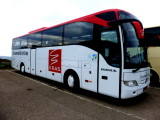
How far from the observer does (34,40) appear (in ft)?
30.1

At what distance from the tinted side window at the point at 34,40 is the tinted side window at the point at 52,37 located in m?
0.70

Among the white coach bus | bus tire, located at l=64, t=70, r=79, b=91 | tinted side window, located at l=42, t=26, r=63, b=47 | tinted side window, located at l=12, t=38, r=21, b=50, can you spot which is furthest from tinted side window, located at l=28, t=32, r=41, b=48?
bus tire, located at l=64, t=70, r=79, b=91

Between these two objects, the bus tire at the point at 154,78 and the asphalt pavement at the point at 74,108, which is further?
the bus tire at the point at 154,78

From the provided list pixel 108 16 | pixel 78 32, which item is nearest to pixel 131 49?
pixel 108 16

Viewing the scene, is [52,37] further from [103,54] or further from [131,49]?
[131,49]

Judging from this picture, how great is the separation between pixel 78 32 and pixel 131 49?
→ 2484 mm

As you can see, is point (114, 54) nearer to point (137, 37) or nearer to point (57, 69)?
point (137, 37)

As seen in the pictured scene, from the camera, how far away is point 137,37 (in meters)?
4.55

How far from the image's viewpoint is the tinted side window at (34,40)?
8672mm

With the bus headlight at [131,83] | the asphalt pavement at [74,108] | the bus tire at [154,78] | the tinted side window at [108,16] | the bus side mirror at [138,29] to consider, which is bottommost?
the asphalt pavement at [74,108]

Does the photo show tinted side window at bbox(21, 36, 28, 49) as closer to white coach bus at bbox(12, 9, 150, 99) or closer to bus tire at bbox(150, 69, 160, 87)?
white coach bus at bbox(12, 9, 150, 99)

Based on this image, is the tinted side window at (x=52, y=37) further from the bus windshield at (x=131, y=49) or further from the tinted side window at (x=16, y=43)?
the tinted side window at (x=16, y=43)

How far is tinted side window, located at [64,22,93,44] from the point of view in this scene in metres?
5.23

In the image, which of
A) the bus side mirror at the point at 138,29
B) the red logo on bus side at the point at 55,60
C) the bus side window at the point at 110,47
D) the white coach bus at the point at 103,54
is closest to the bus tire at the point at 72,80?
the white coach bus at the point at 103,54
